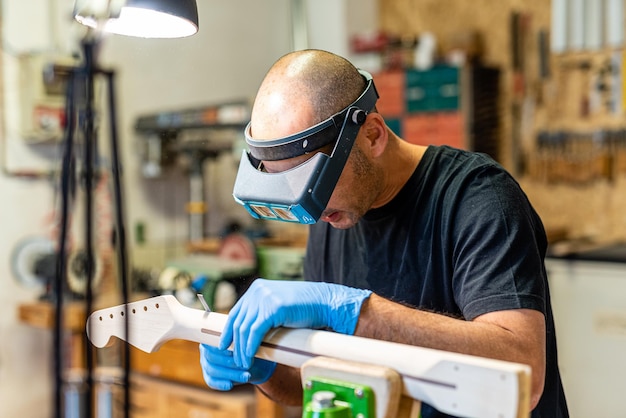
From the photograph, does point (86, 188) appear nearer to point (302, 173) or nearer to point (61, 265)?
point (61, 265)

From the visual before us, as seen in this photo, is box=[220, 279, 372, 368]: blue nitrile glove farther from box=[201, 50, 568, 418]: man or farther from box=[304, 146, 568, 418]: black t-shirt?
box=[304, 146, 568, 418]: black t-shirt

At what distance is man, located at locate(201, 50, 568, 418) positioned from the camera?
892 millimetres

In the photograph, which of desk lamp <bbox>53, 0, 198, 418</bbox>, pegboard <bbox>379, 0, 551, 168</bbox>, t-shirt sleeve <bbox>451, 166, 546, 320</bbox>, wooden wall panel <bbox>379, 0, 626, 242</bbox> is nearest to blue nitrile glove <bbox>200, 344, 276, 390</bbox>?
desk lamp <bbox>53, 0, 198, 418</bbox>

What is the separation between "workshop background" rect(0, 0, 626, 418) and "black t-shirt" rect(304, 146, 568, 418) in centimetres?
100

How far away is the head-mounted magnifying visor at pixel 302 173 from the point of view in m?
0.94

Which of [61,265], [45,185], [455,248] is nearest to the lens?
[61,265]

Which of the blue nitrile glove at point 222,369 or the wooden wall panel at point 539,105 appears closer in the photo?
the blue nitrile glove at point 222,369

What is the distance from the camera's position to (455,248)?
1051mm

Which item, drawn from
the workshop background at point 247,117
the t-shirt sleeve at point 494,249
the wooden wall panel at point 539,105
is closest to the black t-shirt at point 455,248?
the t-shirt sleeve at point 494,249

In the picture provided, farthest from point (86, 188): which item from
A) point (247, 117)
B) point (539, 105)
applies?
point (539, 105)

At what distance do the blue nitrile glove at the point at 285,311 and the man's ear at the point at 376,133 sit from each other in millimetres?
264

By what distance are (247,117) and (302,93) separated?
73.1 inches

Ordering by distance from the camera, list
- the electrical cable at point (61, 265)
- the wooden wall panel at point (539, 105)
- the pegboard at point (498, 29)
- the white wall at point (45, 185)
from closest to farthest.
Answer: the electrical cable at point (61, 265) < the white wall at point (45, 185) < the wooden wall panel at point (539, 105) < the pegboard at point (498, 29)

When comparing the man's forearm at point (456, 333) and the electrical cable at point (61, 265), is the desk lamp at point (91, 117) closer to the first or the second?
the electrical cable at point (61, 265)
